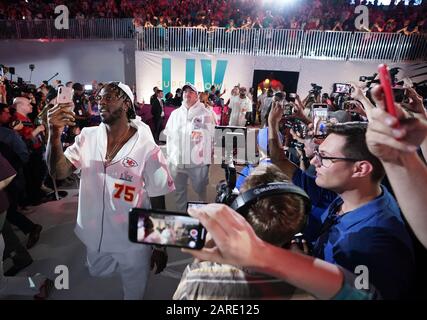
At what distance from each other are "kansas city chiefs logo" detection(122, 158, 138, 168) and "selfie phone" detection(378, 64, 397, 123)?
201cm

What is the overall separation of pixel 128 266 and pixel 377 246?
2.01m

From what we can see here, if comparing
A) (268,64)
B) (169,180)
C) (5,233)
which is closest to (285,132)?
(169,180)

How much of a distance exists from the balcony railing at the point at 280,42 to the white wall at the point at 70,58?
1046 mm

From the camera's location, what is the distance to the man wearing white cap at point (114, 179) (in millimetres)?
2486

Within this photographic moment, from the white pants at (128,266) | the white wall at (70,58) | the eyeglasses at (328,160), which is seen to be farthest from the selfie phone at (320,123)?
the white wall at (70,58)

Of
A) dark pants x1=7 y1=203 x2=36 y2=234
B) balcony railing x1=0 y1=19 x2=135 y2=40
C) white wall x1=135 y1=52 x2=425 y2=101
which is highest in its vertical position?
balcony railing x1=0 y1=19 x2=135 y2=40

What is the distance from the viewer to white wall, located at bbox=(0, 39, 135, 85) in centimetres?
1419

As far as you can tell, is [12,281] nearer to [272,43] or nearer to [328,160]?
[328,160]

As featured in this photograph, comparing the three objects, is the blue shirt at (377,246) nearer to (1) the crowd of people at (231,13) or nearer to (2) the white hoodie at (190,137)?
(2) the white hoodie at (190,137)

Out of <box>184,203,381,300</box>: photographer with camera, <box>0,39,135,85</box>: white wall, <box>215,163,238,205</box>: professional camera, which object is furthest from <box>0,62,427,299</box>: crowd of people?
<box>0,39,135,85</box>: white wall

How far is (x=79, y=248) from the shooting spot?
3.98 m
